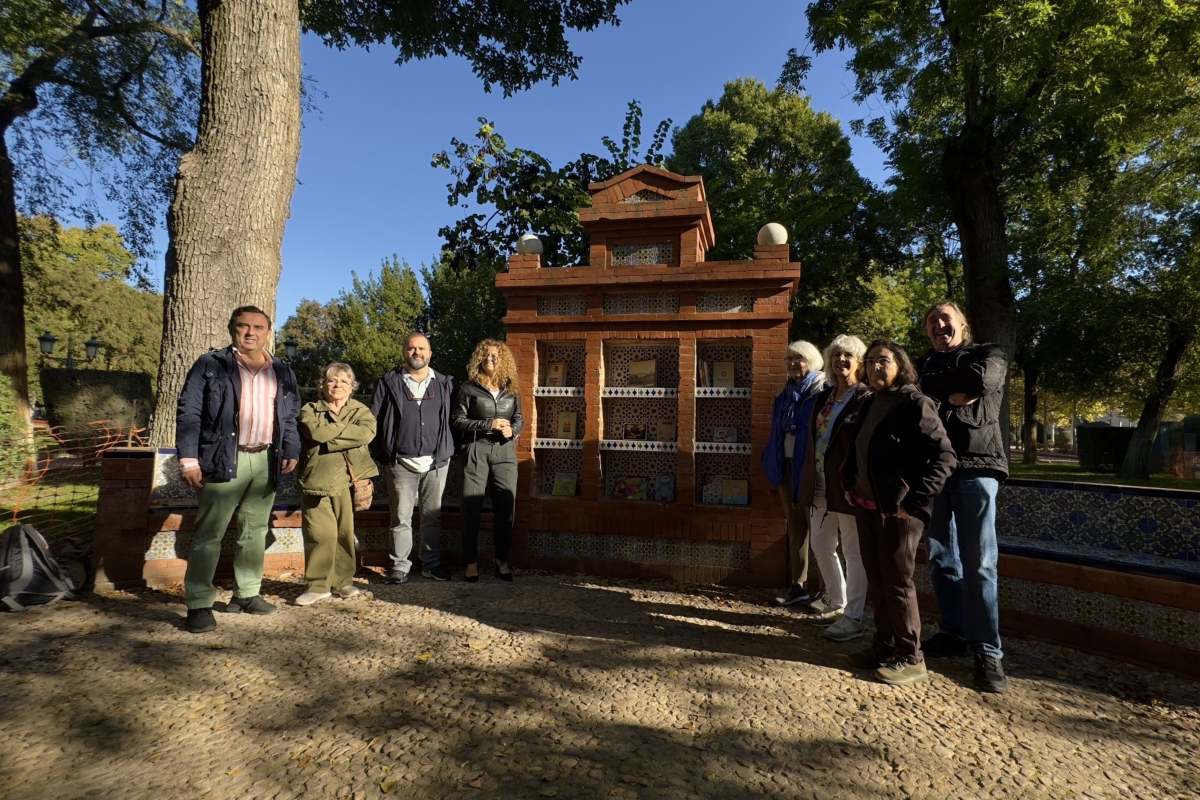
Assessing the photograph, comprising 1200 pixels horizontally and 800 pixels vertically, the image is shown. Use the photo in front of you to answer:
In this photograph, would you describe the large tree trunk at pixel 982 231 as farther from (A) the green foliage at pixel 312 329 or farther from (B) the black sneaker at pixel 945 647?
(A) the green foliage at pixel 312 329

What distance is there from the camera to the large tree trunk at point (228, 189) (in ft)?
17.8

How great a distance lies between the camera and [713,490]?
5410 mm

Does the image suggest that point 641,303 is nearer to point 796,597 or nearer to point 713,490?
point 713,490

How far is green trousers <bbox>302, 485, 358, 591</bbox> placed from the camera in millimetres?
4250

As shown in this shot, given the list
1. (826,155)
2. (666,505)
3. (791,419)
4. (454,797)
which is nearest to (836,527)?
(791,419)

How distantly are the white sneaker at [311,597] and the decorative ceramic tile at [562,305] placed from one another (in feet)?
9.96

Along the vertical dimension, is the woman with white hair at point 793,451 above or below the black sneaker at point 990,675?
above

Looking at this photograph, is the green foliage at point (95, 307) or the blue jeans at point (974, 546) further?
the green foliage at point (95, 307)

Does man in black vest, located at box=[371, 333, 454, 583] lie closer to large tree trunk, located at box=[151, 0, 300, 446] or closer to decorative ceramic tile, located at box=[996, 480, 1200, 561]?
large tree trunk, located at box=[151, 0, 300, 446]

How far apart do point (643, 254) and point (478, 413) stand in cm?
221

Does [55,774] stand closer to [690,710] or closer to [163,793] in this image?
[163,793]

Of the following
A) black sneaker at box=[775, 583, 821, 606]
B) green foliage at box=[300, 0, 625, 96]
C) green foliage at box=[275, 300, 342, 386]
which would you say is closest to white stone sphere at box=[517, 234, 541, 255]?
black sneaker at box=[775, 583, 821, 606]

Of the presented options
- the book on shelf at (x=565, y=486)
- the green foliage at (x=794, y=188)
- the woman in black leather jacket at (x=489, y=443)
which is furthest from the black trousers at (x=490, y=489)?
the green foliage at (x=794, y=188)

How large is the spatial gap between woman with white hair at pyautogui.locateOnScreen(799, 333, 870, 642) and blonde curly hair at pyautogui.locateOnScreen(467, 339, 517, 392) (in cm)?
251
